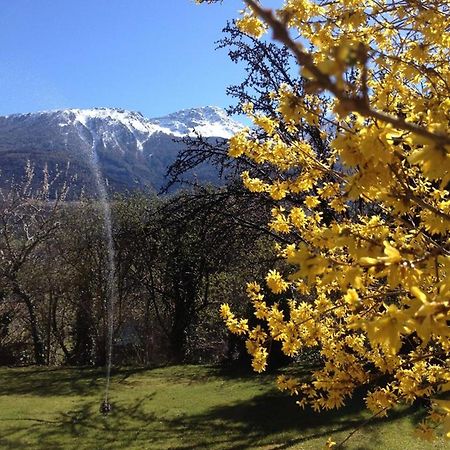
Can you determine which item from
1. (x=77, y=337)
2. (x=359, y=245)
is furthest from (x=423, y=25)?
(x=77, y=337)

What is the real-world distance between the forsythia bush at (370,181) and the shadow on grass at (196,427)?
190 inches

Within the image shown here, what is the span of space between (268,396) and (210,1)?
28.5ft

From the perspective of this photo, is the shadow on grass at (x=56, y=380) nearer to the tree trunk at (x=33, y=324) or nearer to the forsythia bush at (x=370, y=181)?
the tree trunk at (x=33, y=324)

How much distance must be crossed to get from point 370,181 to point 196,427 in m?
8.54

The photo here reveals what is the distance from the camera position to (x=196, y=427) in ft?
31.0

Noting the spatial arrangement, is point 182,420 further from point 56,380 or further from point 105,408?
point 56,380

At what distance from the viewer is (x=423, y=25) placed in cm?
309

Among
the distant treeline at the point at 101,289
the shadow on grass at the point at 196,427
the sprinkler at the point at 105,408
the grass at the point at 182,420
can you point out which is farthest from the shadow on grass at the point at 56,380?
the distant treeline at the point at 101,289

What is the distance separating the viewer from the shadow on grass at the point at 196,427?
854cm

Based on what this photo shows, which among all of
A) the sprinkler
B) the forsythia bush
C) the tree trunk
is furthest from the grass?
the tree trunk

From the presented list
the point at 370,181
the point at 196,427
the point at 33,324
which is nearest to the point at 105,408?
the point at 196,427

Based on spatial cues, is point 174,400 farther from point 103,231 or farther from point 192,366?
point 103,231

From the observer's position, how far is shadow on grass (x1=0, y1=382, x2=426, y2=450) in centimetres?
854

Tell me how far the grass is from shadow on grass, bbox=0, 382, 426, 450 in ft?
0.05
